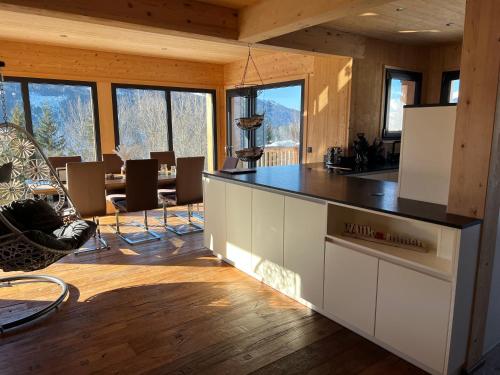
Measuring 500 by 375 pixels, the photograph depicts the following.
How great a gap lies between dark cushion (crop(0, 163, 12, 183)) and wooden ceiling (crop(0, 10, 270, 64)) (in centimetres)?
164

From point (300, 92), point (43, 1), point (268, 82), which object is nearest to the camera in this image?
point (43, 1)

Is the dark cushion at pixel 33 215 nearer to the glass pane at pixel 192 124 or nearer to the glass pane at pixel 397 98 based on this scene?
the glass pane at pixel 192 124

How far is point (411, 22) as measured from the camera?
151 inches

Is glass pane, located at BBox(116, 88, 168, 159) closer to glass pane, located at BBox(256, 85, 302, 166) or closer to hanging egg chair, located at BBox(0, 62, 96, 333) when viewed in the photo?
glass pane, located at BBox(256, 85, 302, 166)

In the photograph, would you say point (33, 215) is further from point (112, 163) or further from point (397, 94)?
point (397, 94)

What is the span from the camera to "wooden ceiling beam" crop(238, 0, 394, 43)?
2582 mm

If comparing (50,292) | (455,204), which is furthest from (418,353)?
(50,292)

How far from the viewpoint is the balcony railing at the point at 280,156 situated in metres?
5.80

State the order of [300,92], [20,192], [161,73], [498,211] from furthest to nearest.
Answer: [161,73] < [300,92] < [20,192] < [498,211]

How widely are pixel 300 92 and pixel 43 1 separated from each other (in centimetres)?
362

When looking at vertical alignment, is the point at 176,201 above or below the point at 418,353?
above

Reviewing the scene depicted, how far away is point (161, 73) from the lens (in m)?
6.48

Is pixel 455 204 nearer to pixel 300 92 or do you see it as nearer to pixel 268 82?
pixel 300 92

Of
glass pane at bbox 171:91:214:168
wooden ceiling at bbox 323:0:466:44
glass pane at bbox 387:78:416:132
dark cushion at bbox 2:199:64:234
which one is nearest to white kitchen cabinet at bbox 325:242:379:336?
wooden ceiling at bbox 323:0:466:44
